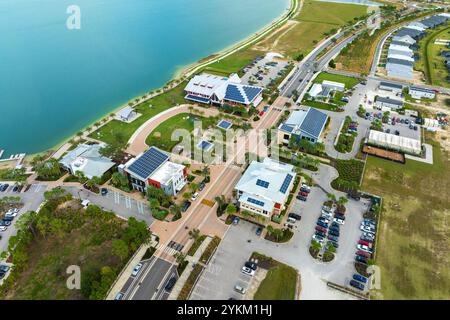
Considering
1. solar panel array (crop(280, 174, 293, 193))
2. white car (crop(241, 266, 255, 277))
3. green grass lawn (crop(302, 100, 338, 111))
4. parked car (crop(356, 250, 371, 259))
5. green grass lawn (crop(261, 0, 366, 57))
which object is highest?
green grass lawn (crop(261, 0, 366, 57))

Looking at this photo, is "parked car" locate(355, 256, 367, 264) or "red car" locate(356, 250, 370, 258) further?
"red car" locate(356, 250, 370, 258)

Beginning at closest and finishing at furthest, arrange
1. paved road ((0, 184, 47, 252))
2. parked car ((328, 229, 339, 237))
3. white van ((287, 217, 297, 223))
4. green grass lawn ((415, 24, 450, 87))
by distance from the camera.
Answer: parked car ((328, 229, 339, 237))
paved road ((0, 184, 47, 252))
white van ((287, 217, 297, 223))
green grass lawn ((415, 24, 450, 87))

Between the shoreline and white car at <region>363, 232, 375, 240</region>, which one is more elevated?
the shoreline

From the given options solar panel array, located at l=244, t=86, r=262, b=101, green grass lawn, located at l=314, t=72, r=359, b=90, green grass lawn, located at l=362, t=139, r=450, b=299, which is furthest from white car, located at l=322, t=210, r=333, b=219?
green grass lawn, located at l=314, t=72, r=359, b=90

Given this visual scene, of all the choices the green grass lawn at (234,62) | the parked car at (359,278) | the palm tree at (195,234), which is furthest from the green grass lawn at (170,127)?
the parked car at (359,278)

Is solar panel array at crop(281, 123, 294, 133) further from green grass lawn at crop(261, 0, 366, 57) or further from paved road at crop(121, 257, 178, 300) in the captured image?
green grass lawn at crop(261, 0, 366, 57)

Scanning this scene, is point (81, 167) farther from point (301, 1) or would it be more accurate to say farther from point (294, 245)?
point (301, 1)

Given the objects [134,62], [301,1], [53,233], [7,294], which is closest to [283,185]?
[53,233]

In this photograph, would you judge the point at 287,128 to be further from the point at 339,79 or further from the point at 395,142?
the point at 339,79
